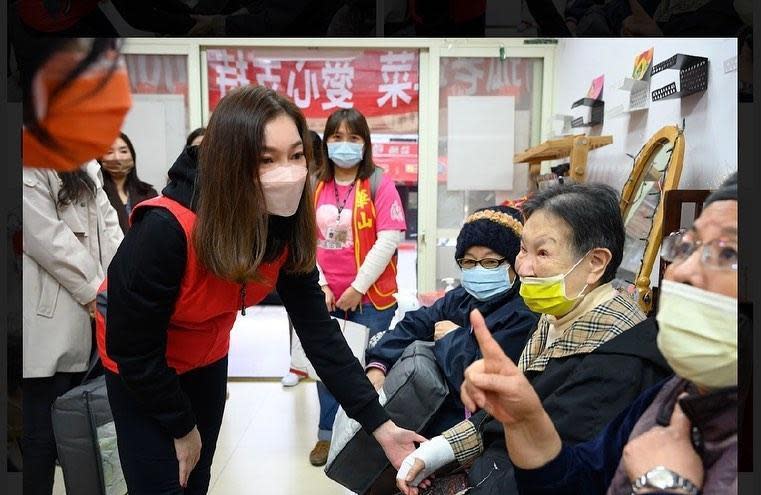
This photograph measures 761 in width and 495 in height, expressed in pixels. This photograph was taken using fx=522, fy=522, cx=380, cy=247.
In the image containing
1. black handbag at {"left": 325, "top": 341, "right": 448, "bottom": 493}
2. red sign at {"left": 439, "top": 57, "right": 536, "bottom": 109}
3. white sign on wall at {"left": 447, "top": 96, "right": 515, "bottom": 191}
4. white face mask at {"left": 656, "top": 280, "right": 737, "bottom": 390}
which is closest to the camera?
white face mask at {"left": 656, "top": 280, "right": 737, "bottom": 390}

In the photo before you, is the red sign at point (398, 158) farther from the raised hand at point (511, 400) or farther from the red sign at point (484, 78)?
the raised hand at point (511, 400)

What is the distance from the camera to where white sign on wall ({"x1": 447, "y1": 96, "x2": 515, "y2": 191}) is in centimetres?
243

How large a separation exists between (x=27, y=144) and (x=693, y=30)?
0.86 meters

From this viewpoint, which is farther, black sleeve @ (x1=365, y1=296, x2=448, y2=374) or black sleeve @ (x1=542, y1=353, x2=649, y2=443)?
black sleeve @ (x1=365, y1=296, x2=448, y2=374)

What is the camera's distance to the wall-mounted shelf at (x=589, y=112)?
4.88 ft

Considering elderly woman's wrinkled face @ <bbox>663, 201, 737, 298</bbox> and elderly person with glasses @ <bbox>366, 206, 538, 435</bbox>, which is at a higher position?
elderly woman's wrinkled face @ <bbox>663, 201, 737, 298</bbox>

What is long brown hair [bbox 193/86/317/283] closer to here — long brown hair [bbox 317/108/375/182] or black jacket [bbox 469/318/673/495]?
black jacket [bbox 469/318/673/495]

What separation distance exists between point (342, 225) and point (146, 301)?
1030mm

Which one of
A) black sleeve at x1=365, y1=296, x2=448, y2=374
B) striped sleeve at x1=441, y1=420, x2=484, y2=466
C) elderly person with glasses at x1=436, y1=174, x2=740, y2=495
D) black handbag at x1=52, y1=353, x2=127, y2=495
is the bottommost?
black handbag at x1=52, y1=353, x2=127, y2=495

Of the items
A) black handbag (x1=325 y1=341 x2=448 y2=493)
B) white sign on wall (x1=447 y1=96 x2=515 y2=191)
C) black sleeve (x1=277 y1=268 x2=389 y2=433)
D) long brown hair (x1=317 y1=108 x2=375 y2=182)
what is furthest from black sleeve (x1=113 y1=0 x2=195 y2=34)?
white sign on wall (x1=447 y1=96 x2=515 y2=191)

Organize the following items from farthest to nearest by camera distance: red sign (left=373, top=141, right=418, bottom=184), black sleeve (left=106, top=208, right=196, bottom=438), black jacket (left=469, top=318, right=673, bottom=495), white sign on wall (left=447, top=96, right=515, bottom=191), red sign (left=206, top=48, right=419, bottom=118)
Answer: red sign (left=373, top=141, right=418, bottom=184) → red sign (left=206, top=48, right=419, bottom=118) → white sign on wall (left=447, top=96, right=515, bottom=191) → black sleeve (left=106, top=208, right=196, bottom=438) → black jacket (left=469, top=318, right=673, bottom=495)

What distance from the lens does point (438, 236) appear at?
2.84 m

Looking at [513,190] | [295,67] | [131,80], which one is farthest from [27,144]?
[513,190]

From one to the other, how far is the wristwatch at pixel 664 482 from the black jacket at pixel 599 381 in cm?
16
